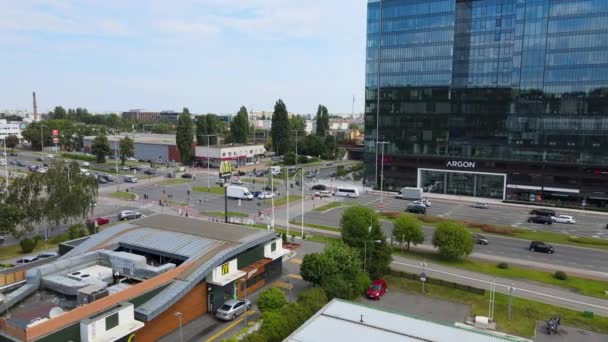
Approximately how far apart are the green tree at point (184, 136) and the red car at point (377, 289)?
297ft

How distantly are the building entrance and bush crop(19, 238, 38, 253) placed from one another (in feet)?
239

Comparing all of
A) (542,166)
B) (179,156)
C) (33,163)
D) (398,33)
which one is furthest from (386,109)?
(33,163)

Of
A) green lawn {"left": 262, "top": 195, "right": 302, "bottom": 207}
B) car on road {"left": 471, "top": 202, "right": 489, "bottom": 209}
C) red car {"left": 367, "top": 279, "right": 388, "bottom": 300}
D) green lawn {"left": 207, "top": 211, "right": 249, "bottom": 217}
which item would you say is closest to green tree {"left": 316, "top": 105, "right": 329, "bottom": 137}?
green lawn {"left": 262, "top": 195, "right": 302, "bottom": 207}

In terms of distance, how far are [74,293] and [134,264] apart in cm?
451

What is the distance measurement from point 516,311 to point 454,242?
36.7 feet

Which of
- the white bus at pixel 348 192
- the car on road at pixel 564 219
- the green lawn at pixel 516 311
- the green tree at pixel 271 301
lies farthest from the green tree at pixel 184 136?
the green tree at pixel 271 301

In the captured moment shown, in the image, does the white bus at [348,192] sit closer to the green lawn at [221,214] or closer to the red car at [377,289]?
the green lawn at [221,214]

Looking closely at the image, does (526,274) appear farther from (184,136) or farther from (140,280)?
(184,136)

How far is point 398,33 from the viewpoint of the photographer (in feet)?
318

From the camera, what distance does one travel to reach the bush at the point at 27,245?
160ft

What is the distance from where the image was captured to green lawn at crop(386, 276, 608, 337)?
3315cm

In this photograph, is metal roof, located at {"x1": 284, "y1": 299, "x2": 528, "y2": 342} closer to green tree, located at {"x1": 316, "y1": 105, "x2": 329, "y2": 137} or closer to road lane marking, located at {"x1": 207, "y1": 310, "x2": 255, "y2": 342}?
road lane marking, located at {"x1": 207, "y1": 310, "x2": 255, "y2": 342}

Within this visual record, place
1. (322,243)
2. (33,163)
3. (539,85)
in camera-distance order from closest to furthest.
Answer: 1. (322,243)
2. (539,85)
3. (33,163)

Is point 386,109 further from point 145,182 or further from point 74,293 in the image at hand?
point 74,293
